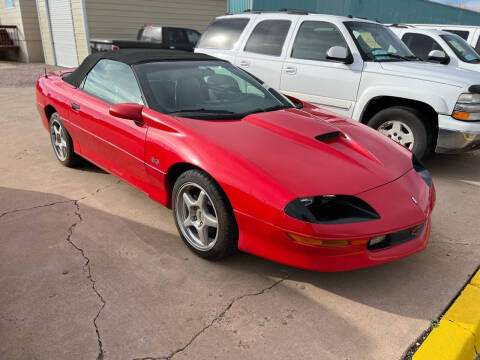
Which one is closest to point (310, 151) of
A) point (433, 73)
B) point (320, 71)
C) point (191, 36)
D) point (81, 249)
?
point (81, 249)

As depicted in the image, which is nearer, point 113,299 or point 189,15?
point 113,299

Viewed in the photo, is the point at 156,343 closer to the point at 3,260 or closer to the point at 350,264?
the point at 350,264

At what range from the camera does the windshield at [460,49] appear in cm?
756

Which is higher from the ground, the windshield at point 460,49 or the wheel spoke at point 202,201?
the windshield at point 460,49

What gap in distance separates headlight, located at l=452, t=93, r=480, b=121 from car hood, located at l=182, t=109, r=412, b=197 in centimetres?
164

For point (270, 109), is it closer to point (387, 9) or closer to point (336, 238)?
point (336, 238)

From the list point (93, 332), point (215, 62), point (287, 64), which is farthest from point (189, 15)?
point (93, 332)

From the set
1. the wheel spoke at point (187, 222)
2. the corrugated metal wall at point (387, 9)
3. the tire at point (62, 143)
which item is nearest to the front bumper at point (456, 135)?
the wheel spoke at point (187, 222)

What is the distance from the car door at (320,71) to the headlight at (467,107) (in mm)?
1195

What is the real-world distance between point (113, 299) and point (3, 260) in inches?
40.4

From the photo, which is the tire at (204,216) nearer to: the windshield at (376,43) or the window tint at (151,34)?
the windshield at (376,43)

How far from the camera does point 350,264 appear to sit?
2.43m

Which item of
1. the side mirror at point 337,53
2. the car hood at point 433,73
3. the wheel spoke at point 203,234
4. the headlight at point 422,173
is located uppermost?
the side mirror at point 337,53

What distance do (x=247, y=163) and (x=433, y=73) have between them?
324cm
